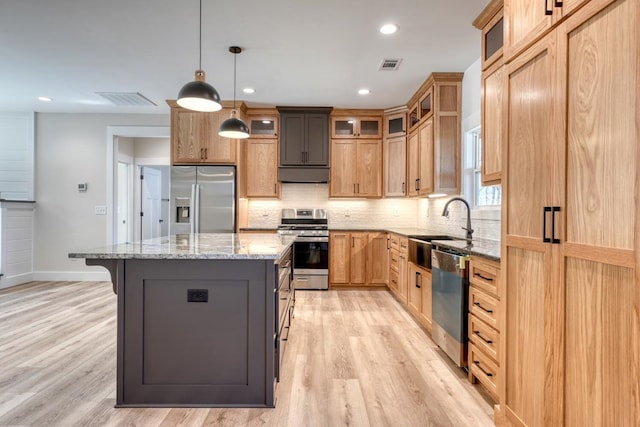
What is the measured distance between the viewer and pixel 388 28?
298 cm

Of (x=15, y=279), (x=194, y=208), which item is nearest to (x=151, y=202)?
(x=15, y=279)

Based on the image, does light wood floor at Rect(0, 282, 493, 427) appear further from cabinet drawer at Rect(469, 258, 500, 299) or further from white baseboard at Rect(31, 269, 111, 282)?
white baseboard at Rect(31, 269, 111, 282)

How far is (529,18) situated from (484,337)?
1776mm

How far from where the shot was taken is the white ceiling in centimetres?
272

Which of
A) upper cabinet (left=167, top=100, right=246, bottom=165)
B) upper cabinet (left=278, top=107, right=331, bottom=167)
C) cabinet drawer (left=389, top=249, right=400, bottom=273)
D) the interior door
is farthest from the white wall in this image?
cabinet drawer (left=389, top=249, right=400, bottom=273)

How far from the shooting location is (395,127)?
5.30 meters

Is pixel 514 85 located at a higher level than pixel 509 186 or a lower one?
higher

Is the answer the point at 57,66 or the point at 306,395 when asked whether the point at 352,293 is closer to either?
the point at 306,395

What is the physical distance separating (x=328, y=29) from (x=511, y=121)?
186 cm

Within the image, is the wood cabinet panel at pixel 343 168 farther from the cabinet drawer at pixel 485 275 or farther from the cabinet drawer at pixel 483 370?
the cabinet drawer at pixel 483 370

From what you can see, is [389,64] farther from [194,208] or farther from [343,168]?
[194,208]

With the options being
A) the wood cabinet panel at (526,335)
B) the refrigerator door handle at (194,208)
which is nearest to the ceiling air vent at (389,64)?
the wood cabinet panel at (526,335)

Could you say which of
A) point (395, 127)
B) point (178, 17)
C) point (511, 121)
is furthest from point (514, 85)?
point (395, 127)

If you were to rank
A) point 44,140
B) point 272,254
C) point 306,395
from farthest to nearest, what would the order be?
point 44,140 → point 306,395 → point 272,254
